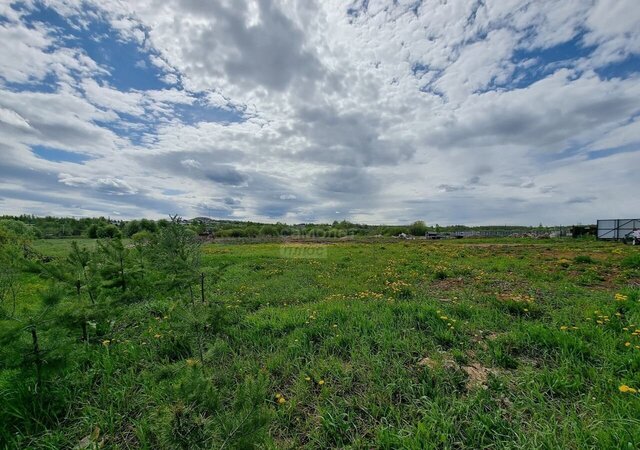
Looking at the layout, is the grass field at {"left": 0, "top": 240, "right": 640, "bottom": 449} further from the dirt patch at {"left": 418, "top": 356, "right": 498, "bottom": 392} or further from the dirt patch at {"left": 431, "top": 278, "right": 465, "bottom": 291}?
the dirt patch at {"left": 431, "top": 278, "right": 465, "bottom": 291}

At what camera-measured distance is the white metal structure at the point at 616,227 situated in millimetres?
29797

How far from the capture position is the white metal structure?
29797mm

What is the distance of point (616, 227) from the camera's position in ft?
102

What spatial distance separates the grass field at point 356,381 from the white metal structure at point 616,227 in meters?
35.8

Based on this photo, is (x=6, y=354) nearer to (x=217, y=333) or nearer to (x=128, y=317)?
(x=217, y=333)

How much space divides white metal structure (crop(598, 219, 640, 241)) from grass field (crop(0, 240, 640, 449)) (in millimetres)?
35783

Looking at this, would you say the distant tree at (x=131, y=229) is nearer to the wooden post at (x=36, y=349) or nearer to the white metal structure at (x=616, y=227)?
the wooden post at (x=36, y=349)

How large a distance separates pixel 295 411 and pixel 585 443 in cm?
266

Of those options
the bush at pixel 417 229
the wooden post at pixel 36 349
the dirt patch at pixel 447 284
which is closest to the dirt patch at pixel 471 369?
the wooden post at pixel 36 349

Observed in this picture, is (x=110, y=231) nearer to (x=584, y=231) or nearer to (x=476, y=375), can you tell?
(x=476, y=375)

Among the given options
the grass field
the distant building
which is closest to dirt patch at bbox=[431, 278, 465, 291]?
the grass field

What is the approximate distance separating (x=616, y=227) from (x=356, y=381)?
4255 centimetres

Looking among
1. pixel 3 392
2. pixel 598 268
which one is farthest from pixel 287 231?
pixel 3 392

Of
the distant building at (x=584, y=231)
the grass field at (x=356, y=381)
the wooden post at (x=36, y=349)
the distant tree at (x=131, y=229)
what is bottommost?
the grass field at (x=356, y=381)
